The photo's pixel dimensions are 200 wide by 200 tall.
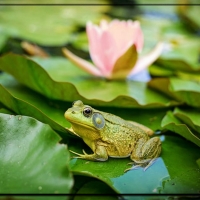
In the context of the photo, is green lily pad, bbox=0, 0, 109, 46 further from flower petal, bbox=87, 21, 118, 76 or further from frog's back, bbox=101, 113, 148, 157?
frog's back, bbox=101, 113, 148, 157

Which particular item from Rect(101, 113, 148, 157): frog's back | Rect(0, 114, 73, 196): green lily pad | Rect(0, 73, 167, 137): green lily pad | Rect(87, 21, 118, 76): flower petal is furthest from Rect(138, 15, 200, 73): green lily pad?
Rect(0, 114, 73, 196): green lily pad

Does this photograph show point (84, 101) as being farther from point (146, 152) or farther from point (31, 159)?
point (31, 159)

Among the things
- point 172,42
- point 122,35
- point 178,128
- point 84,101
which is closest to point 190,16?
point 172,42

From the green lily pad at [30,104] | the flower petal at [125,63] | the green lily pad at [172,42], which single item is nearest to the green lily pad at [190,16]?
the green lily pad at [172,42]

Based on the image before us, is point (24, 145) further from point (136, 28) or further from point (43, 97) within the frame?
point (136, 28)

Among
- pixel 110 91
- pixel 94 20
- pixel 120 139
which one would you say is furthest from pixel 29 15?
pixel 120 139

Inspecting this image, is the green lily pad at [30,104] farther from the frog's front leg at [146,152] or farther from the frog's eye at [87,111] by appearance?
the frog's front leg at [146,152]
